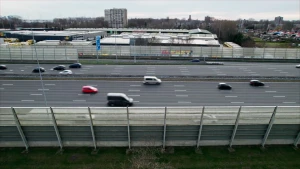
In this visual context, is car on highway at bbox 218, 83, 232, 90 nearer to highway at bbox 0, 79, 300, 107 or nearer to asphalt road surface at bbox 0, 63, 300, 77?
highway at bbox 0, 79, 300, 107

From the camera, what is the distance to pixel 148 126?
8.54m

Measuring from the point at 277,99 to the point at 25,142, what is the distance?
76.8 feet

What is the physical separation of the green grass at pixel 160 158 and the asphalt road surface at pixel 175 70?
22.0m

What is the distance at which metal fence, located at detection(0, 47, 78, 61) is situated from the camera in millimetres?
36062

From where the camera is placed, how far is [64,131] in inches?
340

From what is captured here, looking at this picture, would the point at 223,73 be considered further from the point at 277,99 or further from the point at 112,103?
the point at 112,103

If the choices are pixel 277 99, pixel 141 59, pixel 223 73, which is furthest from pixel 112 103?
pixel 141 59

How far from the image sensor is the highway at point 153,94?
66.1ft

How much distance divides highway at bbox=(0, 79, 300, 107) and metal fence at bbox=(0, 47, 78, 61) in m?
11.6

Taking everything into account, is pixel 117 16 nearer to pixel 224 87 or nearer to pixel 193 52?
pixel 193 52

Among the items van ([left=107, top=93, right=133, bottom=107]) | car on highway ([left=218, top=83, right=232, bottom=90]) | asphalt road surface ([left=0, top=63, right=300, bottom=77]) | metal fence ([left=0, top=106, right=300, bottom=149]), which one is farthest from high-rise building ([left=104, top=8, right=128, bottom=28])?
metal fence ([left=0, top=106, right=300, bottom=149])

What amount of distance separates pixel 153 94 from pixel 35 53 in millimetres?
26005

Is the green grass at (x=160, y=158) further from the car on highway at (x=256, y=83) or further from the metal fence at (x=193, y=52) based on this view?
the metal fence at (x=193, y=52)

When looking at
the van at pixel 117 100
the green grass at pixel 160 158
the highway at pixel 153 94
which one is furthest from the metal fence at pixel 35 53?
the green grass at pixel 160 158
